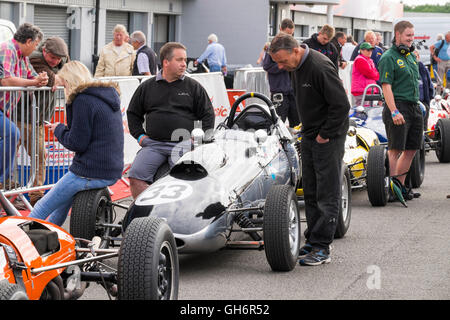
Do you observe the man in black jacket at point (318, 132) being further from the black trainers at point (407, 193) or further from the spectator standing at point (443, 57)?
the spectator standing at point (443, 57)

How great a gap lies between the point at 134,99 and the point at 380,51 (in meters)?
9.58

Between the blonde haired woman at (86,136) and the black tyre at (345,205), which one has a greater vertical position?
the blonde haired woman at (86,136)

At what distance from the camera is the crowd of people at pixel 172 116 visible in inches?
278

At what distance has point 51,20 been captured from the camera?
1016 inches

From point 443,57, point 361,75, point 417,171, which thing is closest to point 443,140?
point 361,75

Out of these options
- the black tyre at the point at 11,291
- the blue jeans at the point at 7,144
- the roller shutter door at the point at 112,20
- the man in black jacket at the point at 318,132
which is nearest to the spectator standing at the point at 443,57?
Result: the roller shutter door at the point at 112,20

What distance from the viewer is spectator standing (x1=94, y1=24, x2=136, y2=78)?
1452 cm

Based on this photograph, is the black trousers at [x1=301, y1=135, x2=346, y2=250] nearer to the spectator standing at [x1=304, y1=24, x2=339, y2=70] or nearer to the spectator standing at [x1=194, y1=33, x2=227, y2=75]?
the spectator standing at [x1=304, y1=24, x2=339, y2=70]

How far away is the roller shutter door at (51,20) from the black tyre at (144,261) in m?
20.9

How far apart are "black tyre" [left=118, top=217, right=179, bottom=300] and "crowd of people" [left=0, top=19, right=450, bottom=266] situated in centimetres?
199

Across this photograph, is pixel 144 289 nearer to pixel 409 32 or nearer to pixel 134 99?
pixel 134 99

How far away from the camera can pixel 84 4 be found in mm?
26875

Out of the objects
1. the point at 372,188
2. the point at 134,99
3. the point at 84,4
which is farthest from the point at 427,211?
the point at 84,4

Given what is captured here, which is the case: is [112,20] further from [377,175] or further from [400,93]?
[377,175]
